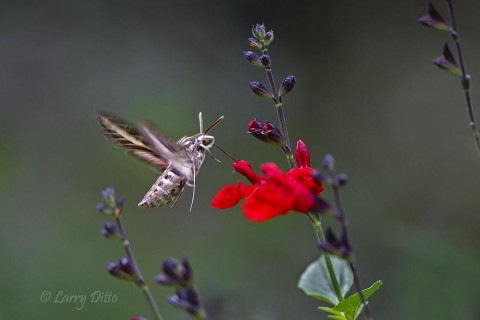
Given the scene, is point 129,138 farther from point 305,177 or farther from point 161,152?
point 305,177

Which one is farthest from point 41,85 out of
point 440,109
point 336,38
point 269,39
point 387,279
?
point 269,39

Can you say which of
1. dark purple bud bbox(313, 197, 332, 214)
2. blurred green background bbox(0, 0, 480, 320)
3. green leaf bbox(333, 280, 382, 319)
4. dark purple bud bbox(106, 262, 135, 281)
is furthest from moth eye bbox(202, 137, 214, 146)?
blurred green background bbox(0, 0, 480, 320)

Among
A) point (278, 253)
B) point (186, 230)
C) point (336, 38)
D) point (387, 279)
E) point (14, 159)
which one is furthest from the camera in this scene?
point (336, 38)

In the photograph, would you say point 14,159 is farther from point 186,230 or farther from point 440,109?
point 440,109

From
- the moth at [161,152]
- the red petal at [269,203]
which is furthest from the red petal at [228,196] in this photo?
the moth at [161,152]

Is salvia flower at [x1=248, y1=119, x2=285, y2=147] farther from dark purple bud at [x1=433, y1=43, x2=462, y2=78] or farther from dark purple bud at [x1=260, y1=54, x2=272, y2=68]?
dark purple bud at [x1=433, y1=43, x2=462, y2=78]

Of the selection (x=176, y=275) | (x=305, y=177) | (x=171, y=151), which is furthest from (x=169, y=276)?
(x=171, y=151)
